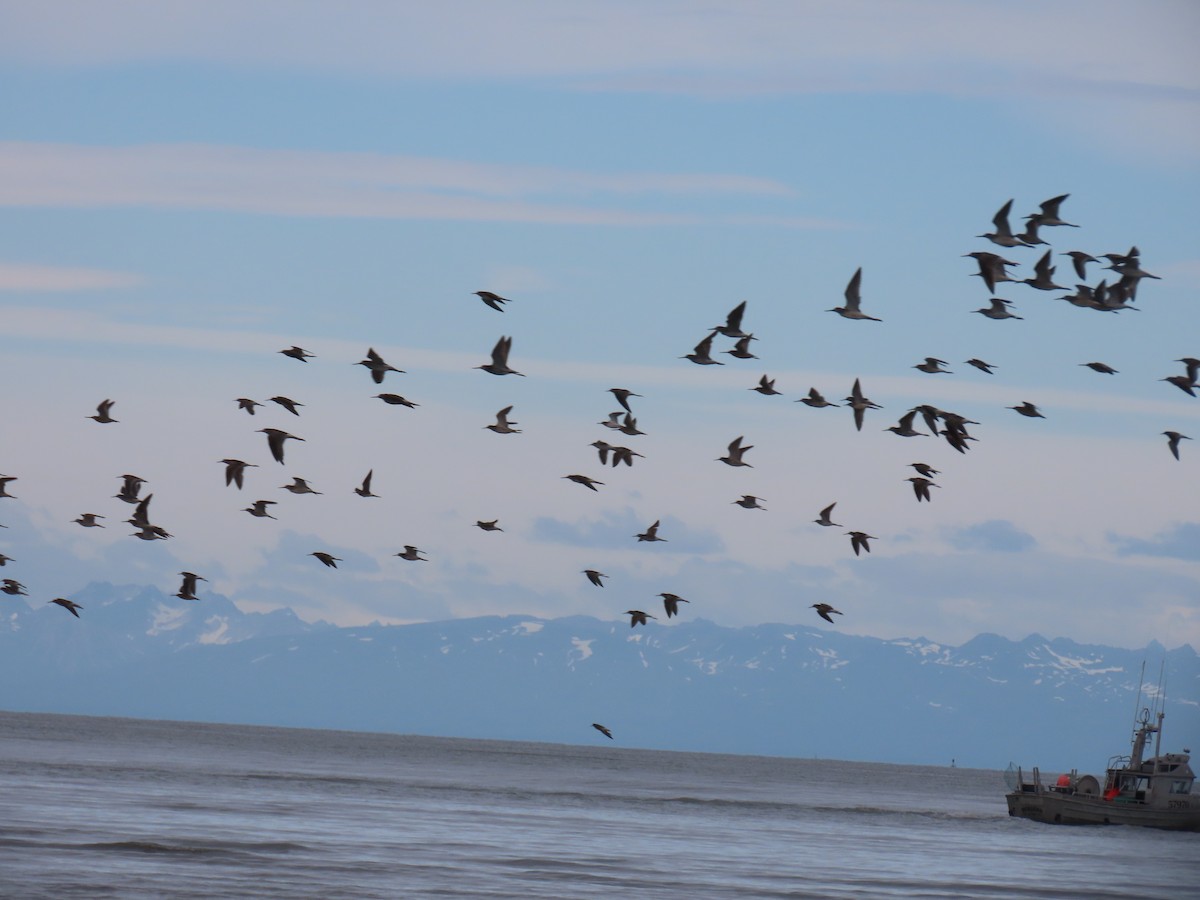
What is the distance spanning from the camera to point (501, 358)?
180 feet

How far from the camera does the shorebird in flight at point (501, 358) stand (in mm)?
54438

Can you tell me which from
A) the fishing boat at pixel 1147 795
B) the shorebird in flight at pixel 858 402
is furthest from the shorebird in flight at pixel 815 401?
the fishing boat at pixel 1147 795

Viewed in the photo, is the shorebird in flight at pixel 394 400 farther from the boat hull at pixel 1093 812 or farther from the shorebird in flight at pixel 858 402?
the boat hull at pixel 1093 812

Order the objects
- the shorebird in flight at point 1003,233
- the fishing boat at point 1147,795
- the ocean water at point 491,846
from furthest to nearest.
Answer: the fishing boat at point 1147,795, the ocean water at point 491,846, the shorebird in flight at point 1003,233

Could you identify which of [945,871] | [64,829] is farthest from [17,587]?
[945,871]

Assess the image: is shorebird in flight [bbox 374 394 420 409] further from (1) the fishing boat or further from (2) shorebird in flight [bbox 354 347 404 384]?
(1) the fishing boat

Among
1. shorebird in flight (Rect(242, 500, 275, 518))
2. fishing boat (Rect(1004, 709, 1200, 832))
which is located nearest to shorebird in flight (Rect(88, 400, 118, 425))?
shorebird in flight (Rect(242, 500, 275, 518))

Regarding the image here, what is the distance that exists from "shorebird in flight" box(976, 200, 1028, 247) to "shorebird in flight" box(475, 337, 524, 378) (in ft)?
48.2

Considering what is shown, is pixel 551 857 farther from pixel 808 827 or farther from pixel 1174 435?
pixel 808 827

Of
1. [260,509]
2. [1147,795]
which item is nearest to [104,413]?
[260,509]

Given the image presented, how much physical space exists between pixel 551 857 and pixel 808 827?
1706 inches

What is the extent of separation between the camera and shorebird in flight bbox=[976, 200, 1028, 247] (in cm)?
4931

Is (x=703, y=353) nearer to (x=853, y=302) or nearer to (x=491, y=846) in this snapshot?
Result: (x=853, y=302)

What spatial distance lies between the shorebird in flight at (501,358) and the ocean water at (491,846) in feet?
63.6
